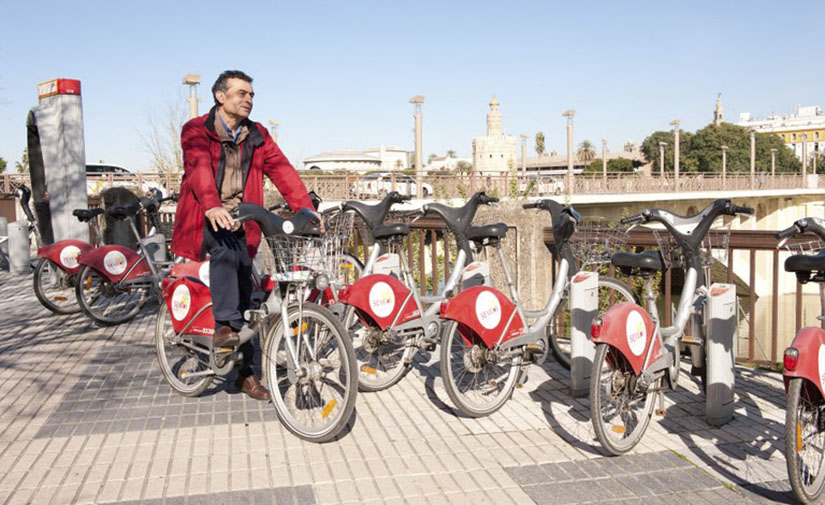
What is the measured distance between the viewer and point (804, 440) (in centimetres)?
313

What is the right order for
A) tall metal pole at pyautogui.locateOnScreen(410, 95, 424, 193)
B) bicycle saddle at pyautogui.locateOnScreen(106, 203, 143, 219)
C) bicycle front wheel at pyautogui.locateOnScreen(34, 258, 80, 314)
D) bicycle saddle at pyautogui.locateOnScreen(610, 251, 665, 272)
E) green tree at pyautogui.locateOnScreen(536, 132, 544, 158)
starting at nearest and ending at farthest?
bicycle saddle at pyautogui.locateOnScreen(610, 251, 665, 272), bicycle saddle at pyautogui.locateOnScreen(106, 203, 143, 219), bicycle front wheel at pyautogui.locateOnScreen(34, 258, 80, 314), tall metal pole at pyautogui.locateOnScreen(410, 95, 424, 193), green tree at pyautogui.locateOnScreen(536, 132, 544, 158)

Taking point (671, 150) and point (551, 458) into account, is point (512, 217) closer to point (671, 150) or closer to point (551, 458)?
point (551, 458)

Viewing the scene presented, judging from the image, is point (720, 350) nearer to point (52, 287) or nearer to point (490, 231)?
point (490, 231)

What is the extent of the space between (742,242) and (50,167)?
813 cm

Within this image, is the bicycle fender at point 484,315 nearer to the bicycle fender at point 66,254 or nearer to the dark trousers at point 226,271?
the dark trousers at point 226,271

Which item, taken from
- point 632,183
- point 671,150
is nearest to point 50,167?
point 632,183

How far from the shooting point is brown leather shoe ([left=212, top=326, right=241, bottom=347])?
164 inches

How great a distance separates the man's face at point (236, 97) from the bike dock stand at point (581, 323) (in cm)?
218

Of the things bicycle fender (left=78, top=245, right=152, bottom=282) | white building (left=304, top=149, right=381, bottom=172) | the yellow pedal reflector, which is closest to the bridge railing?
bicycle fender (left=78, top=245, right=152, bottom=282)

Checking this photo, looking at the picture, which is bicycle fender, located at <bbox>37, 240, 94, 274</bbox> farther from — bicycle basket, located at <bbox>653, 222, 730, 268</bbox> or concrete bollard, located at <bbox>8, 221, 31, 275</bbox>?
concrete bollard, located at <bbox>8, 221, 31, 275</bbox>

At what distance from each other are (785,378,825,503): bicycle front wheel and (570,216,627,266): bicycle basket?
4.65ft

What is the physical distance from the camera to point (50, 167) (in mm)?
9438

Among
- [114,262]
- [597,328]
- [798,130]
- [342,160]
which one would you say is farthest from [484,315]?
[798,130]

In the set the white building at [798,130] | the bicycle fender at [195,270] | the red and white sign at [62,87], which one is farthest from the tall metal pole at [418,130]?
the white building at [798,130]
